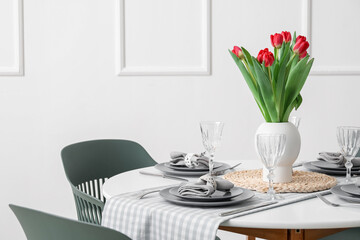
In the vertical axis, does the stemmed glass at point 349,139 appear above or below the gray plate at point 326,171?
above

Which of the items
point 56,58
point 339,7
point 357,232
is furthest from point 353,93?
point 56,58

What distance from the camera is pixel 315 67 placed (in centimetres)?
348

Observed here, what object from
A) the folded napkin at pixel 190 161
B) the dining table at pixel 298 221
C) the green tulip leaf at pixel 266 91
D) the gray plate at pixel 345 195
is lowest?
the dining table at pixel 298 221

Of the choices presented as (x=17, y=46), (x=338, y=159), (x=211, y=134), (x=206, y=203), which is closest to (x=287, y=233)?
(x=206, y=203)

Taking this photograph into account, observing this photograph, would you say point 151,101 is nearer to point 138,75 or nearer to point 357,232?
point 138,75

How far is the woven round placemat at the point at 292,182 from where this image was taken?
168cm

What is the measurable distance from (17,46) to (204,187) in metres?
2.27

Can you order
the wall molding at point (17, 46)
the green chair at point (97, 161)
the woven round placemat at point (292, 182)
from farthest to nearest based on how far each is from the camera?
the wall molding at point (17, 46) < the green chair at point (97, 161) < the woven round placemat at point (292, 182)

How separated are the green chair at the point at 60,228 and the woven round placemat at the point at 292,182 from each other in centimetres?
63

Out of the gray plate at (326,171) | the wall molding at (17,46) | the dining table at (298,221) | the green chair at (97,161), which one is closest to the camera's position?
the dining table at (298,221)

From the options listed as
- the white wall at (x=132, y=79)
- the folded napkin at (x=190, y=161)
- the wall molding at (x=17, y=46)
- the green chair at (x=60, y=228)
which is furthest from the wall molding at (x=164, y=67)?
the green chair at (x=60, y=228)

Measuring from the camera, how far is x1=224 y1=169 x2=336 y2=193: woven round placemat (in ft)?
5.52

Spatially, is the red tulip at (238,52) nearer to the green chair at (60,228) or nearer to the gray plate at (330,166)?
the gray plate at (330,166)

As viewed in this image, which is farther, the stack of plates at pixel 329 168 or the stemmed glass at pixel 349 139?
the stack of plates at pixel 329 168
